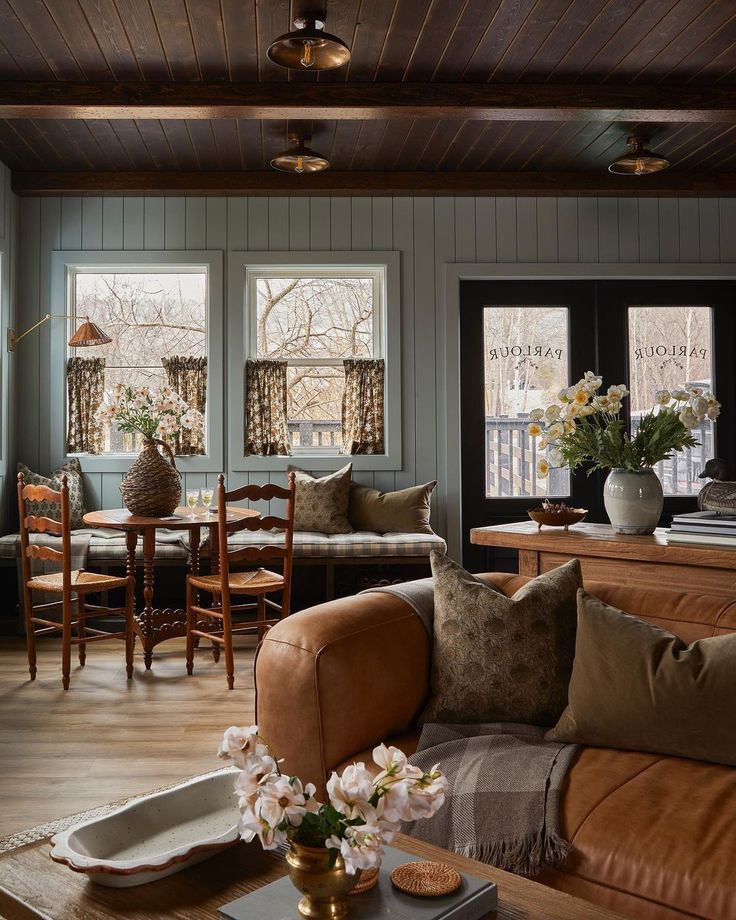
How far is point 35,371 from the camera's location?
19.3 feet

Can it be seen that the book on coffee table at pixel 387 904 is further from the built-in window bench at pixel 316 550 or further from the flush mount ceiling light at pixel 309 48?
the built-in window bench at pixel 316 550

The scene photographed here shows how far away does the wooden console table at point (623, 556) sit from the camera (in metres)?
2.63

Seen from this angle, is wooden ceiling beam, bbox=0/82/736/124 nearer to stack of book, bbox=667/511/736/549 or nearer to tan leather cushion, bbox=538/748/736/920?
stack of book, bbox=667/511/736/549

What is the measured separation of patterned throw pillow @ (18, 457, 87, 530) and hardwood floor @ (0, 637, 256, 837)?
3.12 ft

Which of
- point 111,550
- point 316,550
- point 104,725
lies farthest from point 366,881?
point 111,550

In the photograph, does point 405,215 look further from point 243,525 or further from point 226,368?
point 243,525

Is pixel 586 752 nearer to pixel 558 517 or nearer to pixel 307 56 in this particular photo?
pixel 558 517

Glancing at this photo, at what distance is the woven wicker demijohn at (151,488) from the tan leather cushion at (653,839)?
122 inches

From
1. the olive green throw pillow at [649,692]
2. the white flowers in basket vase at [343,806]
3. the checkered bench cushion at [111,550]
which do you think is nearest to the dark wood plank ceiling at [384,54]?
the checkered bench cushion at [111,550]

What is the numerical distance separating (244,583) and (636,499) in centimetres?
220

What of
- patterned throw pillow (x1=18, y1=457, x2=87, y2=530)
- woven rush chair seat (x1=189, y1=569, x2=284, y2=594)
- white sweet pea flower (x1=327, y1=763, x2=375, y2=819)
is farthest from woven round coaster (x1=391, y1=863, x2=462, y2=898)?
patterned throw pillow (x1=18, y1=457, x2=87, y2=530)

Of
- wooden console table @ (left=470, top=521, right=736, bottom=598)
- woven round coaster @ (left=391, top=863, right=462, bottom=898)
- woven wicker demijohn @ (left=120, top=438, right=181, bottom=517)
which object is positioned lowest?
woven round coaster @ (left=391, top=863, right=462, bottom=898)

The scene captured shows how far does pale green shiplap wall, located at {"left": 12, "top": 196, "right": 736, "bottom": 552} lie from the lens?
5.90 m

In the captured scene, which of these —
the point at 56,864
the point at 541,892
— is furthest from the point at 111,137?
the point at 541,892
